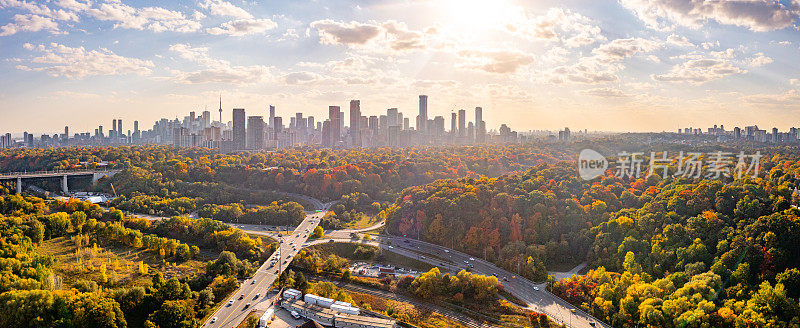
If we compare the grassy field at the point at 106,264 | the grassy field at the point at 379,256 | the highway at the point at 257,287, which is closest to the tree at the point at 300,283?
the highway at the point at 257,287

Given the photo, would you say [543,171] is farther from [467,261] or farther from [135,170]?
[135,170]

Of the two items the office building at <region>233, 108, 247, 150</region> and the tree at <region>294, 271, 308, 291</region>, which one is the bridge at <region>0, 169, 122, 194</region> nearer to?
the office building at <region>233, 108, 247, 150</region>

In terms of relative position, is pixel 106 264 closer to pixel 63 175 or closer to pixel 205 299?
pixel 205 299

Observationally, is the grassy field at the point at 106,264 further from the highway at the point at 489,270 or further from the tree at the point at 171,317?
the highway at the point at 489,270

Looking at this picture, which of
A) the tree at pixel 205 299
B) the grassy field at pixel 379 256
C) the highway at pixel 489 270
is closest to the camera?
the tree at pixel 205 299

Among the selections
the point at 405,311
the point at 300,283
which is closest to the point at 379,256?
the point at 300,283
